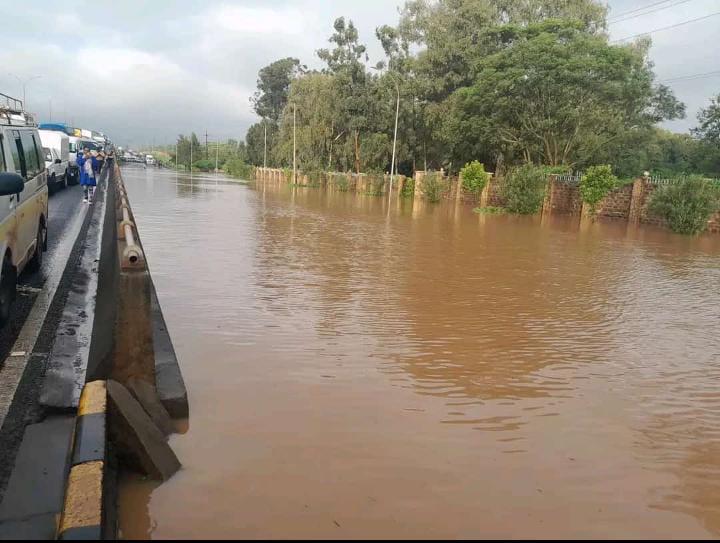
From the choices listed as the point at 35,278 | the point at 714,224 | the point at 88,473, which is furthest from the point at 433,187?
the point at 88,473

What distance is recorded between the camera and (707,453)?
4156mm

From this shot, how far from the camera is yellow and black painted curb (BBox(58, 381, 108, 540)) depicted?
8.01 feet

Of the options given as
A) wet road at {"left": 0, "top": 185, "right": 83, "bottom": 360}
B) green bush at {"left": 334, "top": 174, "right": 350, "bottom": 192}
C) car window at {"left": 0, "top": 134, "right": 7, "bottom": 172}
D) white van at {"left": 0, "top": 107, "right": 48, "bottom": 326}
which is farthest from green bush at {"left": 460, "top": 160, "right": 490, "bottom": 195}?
car window at {"left": 0, "top": 134, "right": 7, "bottom": 172}

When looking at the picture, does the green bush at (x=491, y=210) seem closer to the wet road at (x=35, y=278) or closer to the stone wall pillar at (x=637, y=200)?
the stone wall pillar at (x=637, y=200)

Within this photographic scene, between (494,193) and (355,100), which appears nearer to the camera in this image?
(494,193)

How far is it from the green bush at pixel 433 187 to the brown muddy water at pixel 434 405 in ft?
84.4

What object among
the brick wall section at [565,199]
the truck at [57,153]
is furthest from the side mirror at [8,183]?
the brick wall section at [565,199]

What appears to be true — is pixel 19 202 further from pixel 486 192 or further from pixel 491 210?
pixel 486 192

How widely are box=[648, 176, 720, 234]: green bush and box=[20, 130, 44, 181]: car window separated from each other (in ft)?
70.2

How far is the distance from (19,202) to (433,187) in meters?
31.5

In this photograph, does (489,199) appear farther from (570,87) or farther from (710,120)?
(710,120)

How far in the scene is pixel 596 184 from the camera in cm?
2633

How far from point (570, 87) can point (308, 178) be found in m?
30.9

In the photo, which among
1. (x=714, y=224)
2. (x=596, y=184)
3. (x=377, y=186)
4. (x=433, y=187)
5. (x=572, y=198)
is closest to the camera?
(x=714, y=224)
